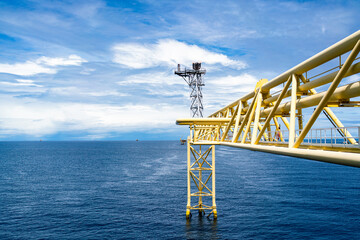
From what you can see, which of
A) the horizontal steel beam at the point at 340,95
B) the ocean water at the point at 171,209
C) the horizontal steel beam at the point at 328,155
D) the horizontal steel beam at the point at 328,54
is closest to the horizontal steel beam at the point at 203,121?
the horizontal steel beam at the point at 328,54

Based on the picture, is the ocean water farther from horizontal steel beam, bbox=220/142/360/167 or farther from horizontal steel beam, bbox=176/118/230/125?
horizontal steel beam, bbox=220/142/360/167

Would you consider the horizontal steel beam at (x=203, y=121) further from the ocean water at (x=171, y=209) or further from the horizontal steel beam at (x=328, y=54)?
the ocean water at (x=171, y=209)

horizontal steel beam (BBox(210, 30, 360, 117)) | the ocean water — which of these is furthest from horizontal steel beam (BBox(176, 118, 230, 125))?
the ocean water

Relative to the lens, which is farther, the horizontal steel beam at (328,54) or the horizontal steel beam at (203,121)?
the horizontal steel beam at (203,121)

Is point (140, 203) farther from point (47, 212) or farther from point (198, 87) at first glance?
point (198, 87)

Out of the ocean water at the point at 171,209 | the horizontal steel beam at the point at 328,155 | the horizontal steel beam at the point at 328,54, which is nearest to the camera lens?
the horizontal steel beam at the point at 328,155

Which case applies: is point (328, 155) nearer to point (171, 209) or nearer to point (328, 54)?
point (328, 54)

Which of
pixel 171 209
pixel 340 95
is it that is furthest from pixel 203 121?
pixel 171 209

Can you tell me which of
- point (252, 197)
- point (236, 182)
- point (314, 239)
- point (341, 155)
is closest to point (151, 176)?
point (236, 182)

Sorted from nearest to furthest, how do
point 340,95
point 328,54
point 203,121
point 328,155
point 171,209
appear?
point 328,155
point 328,54
point 340,95
point 203,121
point 171,209

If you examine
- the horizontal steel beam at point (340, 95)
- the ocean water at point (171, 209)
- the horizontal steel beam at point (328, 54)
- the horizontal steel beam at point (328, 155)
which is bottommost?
the ocean water at point (171, 209)

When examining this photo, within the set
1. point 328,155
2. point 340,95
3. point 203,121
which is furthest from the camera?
point 203,121
